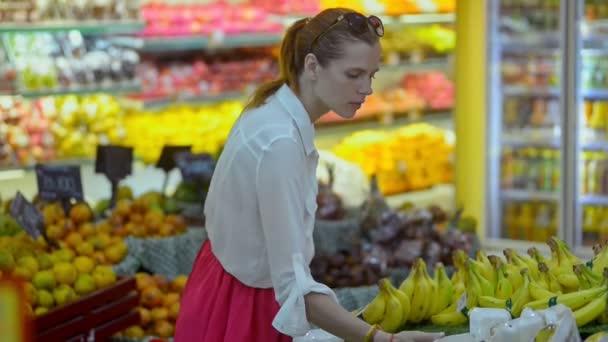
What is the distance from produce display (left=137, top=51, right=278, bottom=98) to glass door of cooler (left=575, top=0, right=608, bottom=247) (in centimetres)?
210

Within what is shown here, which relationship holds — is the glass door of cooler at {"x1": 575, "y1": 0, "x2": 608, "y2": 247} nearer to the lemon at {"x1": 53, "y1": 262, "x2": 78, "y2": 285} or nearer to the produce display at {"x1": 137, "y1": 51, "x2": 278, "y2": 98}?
Result: the produce display at {"x1": 137, "y1": 51, "x2": 278, "y2": 98}

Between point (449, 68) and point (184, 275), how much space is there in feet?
14.1

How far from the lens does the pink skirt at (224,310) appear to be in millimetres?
2701

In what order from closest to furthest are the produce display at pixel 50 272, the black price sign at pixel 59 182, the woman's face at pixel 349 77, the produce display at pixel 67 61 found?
the woman's face at pixel 349 77, the produce display at pixel 50 272, the black price sign at pixel 59 182, the produce display at pixel 67 61

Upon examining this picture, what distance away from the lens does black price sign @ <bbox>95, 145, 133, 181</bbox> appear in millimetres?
4816

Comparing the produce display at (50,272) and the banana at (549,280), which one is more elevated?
the banana at (549,280)

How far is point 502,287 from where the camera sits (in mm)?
2914

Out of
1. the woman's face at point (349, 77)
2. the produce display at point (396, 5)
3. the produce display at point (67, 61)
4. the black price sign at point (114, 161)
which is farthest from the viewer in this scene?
the produce display at point (396, 5)

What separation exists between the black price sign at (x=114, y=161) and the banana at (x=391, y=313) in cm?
221

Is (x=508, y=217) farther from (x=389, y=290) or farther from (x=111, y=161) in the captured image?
(x=389, y=290)

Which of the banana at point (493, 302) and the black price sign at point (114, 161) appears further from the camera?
the black price sign at point (114, 161)

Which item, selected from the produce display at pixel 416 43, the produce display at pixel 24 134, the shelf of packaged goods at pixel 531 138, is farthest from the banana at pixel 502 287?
the produce display at pixel 416 43

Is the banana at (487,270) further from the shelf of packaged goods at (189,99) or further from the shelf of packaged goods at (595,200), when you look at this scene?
the shelf of packaged goods at (595,200)

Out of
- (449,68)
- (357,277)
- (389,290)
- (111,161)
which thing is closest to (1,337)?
(389,290)
